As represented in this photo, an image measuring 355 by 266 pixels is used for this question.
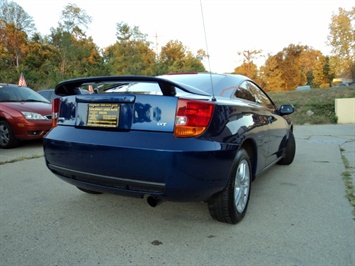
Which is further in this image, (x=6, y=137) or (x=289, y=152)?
(x=6, y=137)

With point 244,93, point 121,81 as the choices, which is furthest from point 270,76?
point 121,81

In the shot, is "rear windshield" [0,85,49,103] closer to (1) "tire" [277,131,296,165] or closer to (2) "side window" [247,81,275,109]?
(2) "side window" [247,81,275,109]

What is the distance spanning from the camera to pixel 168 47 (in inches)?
1773

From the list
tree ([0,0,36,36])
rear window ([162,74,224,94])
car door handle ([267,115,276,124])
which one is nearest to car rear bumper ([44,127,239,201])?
rear window ([162,74,224,94])

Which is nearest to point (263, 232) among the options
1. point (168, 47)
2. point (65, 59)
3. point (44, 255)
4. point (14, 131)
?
point (44, 255)

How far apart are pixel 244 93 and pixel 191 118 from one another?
4.29 feet

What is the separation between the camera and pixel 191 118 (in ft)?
7.03

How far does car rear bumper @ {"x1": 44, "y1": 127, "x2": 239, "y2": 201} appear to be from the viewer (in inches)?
81.6

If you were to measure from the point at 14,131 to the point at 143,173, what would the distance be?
5.12 meters

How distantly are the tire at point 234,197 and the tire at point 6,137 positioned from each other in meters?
5.26

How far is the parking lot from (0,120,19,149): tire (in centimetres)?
278

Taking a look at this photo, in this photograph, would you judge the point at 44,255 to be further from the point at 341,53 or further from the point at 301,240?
the point at 341,53

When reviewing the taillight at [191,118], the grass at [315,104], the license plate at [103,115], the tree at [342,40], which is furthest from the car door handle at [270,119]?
the tree at [342,40]

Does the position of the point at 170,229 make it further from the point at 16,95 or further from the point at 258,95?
the point at 16,95
